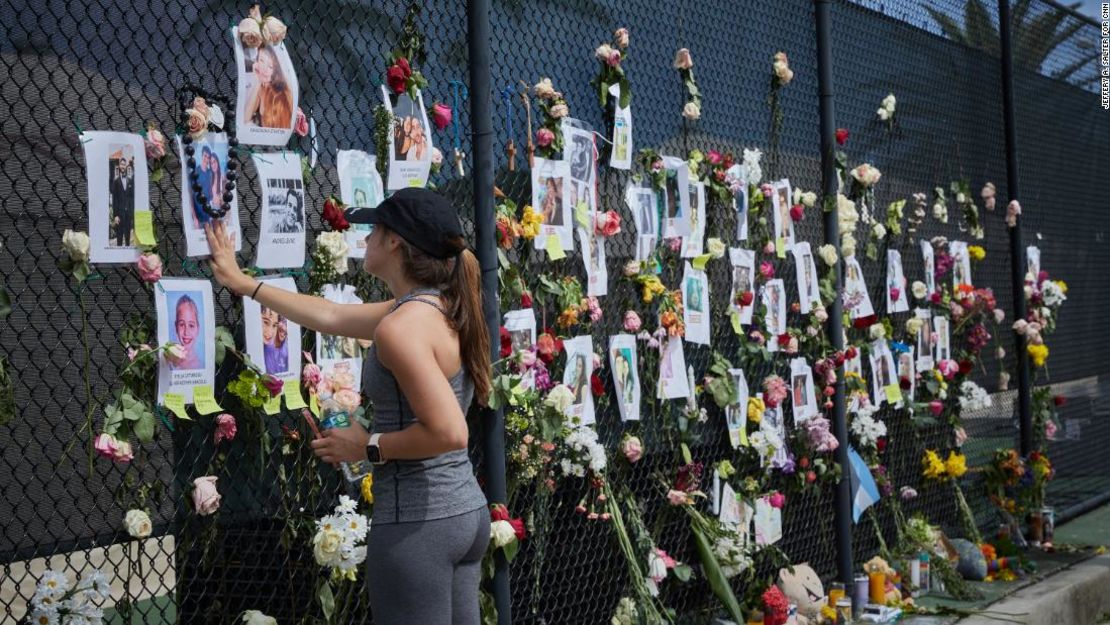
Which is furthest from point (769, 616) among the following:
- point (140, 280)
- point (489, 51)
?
point (140, 280)

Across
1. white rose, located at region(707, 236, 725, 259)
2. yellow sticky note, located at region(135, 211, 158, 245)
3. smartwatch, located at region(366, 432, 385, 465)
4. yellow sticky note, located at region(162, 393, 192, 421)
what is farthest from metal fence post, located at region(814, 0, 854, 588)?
yellow sticky note, located at region(135, 211, 158, 245)

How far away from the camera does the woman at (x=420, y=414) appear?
282cm

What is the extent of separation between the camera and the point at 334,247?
3.43m

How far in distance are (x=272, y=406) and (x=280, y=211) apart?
52cm

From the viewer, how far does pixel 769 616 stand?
487 centimetres

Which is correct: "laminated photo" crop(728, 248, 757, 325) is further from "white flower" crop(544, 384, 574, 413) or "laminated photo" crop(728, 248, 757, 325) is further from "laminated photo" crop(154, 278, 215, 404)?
"laminated photo" crop(154, 278, 215, 404)

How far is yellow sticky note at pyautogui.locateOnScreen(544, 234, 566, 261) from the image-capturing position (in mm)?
4188

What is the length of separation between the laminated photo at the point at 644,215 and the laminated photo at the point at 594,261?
0.24 m

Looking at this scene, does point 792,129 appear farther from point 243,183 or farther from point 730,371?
point 243,183

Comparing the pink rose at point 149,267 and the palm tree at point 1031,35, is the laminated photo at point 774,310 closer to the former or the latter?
the palm tree at point 1031,35

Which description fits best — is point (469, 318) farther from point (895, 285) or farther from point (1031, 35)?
point (1031, 35)

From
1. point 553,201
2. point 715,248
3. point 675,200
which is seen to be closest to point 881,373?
point 715,248

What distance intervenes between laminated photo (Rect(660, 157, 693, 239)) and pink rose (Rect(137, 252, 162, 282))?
2.30 meters

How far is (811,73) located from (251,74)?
3300 millimetres
